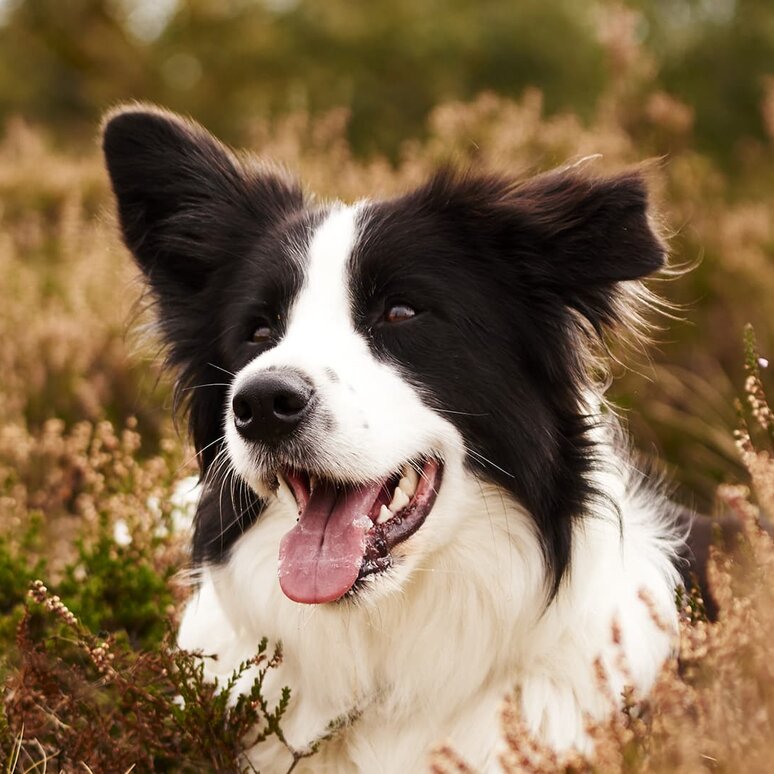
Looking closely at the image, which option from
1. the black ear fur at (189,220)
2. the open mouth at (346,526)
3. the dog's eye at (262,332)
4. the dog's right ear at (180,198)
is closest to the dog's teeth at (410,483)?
the open mouth at (346,526)

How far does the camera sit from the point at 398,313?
3186 mm

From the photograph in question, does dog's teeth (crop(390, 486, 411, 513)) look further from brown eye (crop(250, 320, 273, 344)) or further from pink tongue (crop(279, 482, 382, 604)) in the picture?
brown eye (crop(250, 320, 273, 344))

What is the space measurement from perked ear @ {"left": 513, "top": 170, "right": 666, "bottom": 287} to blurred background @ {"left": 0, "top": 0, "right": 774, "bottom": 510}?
36 centimetres

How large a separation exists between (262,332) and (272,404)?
0.54 m

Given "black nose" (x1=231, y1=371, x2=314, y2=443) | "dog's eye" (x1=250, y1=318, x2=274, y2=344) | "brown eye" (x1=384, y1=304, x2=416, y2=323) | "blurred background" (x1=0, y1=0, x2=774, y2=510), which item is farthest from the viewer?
"blurred background" (x1=0, y1=0, x2=774, y2=510)

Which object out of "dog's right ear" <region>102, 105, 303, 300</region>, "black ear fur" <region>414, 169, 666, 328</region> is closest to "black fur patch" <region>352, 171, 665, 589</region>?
→ "black ear fur" <region>414, 169, 666, 328</region>

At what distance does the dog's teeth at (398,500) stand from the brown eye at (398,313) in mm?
493

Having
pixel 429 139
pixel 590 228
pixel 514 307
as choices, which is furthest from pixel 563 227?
pixel 429 139

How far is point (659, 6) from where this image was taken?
20.9m

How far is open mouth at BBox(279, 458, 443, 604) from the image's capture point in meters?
2.96

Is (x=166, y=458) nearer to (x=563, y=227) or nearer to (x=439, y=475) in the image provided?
(x=439, y=475)

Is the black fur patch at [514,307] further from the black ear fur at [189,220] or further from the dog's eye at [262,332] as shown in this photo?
the black ear fur at [189,220]

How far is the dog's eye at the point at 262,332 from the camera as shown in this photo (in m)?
3.35

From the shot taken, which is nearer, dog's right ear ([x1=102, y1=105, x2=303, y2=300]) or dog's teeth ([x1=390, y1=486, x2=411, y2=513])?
dog's teeth ([x1=390, y1=486, x2=411, y2=513])
